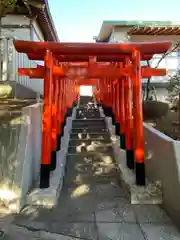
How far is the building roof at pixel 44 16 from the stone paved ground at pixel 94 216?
232 inches

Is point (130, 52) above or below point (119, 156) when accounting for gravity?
above

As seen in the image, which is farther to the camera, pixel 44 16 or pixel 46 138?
pixel 44 16

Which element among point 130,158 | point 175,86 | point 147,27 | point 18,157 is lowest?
point 130,158

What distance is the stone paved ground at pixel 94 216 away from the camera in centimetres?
327

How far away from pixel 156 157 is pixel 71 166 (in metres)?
2.43

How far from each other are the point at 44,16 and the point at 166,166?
26.8ft

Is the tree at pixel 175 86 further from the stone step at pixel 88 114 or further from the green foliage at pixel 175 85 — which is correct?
the stone step at pixel 88 114

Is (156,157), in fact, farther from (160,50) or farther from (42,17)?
(42,17)

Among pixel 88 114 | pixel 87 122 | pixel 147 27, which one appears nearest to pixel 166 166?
pixel 87 122

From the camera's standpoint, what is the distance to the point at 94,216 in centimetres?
384

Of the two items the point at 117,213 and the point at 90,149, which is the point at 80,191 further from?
the point at 90,149

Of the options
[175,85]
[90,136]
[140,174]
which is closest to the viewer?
[140,174]

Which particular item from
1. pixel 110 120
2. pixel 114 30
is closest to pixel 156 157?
pixel 110 120

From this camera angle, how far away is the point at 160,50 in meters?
4.65
